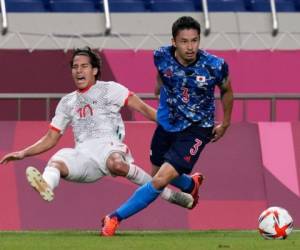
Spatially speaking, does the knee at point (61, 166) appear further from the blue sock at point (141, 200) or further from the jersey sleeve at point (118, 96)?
the jersey sleeve at point (118, 96)

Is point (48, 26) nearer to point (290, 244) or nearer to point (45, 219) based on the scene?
point (45, 219)

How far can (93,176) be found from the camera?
38.0ft

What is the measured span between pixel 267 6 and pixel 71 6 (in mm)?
3282

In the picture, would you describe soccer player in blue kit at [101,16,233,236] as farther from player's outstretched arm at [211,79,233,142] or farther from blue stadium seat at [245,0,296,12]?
blue stadium seat at [245,0,296,12]

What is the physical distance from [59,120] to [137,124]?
2248 millimetres

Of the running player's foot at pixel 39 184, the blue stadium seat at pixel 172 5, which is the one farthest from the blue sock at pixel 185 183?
the blue stadium seat at pixel 172 5

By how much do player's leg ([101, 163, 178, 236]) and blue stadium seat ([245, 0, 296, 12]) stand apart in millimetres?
10425

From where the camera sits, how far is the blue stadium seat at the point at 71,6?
20250 millimetres

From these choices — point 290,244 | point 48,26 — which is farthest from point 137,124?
point 48,26

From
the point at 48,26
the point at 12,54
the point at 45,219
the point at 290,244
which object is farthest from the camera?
the point at 48,26

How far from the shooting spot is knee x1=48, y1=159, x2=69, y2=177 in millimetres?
11250

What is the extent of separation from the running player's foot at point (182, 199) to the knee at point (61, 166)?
1042mm

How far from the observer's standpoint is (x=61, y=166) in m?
11.3

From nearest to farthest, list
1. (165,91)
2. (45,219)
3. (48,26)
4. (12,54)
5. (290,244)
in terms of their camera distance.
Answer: (290,244)
(165,91)
(45,219)
(12,54)
(48,26)
